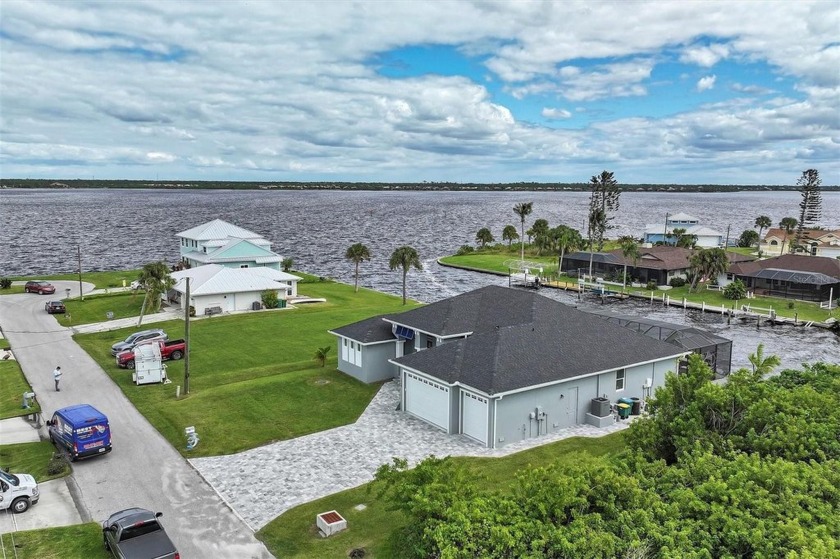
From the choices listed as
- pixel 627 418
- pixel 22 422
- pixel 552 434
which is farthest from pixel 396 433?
pixel 22 422

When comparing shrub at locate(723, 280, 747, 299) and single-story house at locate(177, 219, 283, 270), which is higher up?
single-story house at locate(177, 219, 283, 270)

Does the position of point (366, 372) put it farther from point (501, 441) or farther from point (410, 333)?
point (501, 441)

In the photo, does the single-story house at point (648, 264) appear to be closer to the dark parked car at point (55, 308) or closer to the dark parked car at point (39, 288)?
the dark parked car at point (55, 308)

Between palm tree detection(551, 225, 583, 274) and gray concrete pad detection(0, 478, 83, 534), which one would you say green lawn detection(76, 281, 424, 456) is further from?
palm tree detection(551, 225, 583, 274)

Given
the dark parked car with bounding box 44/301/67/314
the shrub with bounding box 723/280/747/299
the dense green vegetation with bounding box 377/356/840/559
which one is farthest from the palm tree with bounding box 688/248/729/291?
the dark parked car with bounding box 44/301/67/314

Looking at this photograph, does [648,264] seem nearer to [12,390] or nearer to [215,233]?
[215,233]

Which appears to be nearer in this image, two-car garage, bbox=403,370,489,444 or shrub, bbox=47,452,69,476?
shrub, bbox=47,452,69,476
